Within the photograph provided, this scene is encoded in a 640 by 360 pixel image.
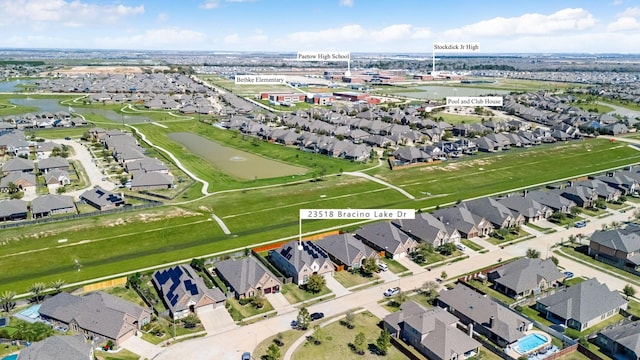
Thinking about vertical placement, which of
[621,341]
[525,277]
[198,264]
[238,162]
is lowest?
[621,341]

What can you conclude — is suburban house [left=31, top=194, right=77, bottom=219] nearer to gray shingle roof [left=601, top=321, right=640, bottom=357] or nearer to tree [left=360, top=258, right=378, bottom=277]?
tree [left=360, top=258, right=378, bottom=277]

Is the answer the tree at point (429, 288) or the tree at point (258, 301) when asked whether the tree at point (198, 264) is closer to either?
the tree at point (258, 301)

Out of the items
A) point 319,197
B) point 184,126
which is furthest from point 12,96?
point 319,197

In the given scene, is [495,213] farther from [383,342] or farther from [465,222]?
[383,342]

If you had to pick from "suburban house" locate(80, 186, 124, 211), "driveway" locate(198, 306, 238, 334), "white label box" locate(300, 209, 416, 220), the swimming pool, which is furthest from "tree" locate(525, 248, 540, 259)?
"suburban house" locate(80, 186, 124, 211)

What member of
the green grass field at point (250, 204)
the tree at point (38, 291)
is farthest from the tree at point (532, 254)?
the tree at point (38, 291)

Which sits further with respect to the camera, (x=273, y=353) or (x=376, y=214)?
(x=376, y=214)

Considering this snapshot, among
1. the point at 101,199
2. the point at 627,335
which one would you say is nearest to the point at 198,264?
the point at 101,199
